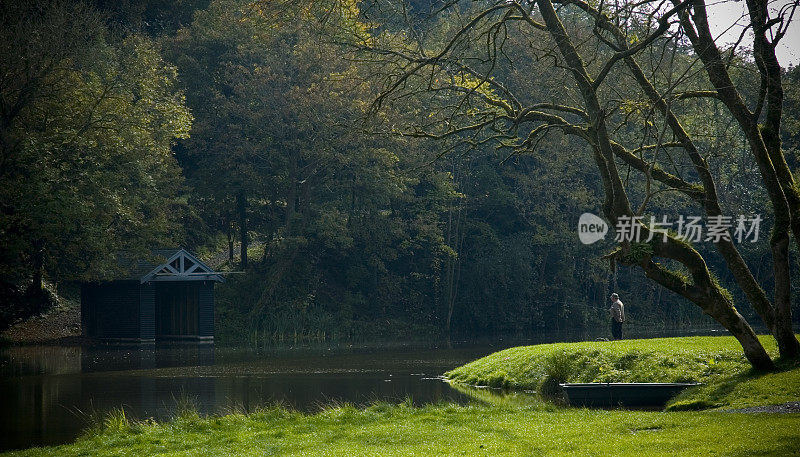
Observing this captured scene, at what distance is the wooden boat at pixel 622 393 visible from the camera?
54.5ft

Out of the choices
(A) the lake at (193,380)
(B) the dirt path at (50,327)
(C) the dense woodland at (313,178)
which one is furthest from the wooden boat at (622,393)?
(B) the dirt path at (50,327)

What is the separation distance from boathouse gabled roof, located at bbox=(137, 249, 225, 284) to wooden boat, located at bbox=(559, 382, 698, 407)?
1070 inches

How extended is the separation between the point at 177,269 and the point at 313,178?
10364mm

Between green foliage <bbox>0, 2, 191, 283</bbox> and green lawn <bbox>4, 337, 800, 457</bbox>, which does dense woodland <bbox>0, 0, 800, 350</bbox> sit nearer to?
green foliage <bbox>0, 2, 191, 283</bbox>

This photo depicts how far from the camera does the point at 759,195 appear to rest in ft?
157

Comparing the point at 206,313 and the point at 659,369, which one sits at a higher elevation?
the point at 206,313

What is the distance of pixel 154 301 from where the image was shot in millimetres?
41500

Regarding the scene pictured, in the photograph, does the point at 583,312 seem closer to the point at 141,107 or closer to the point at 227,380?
the point at 141,107

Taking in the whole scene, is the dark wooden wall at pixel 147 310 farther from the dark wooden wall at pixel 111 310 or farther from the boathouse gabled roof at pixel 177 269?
the boathouse gabled roof at pixel 177 269

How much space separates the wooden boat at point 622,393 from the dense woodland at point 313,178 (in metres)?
18.6

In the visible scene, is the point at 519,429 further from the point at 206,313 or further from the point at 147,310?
the point at 206,313

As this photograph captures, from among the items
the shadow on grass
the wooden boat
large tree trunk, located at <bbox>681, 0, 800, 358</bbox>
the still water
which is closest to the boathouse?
the still water

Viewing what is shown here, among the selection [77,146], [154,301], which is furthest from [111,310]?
[77,146]

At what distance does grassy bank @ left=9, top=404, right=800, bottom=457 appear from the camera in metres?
10.8
